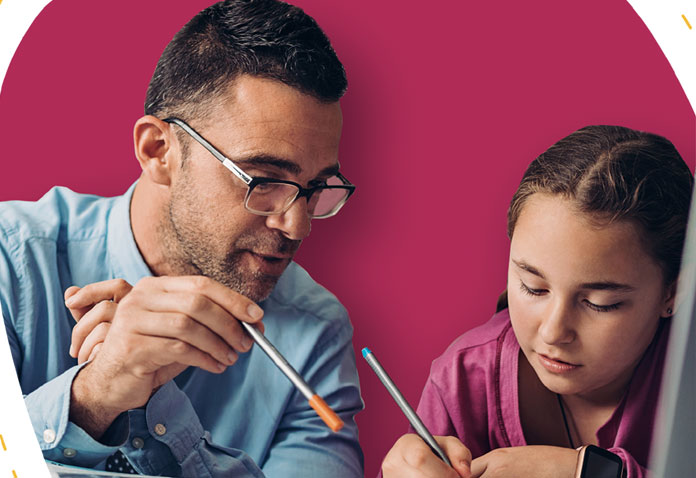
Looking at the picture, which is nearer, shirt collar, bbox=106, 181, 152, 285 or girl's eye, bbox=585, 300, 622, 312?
girl's eye, bbox=585, 300, 622, 312

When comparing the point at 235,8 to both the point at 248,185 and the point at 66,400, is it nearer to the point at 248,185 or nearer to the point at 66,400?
the point at 248,185

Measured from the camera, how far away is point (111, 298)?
690 millimetres

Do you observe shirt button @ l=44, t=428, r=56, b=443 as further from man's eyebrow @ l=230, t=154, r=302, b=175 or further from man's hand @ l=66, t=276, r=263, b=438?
man's eyebrow @ l=230, t=154, r=302, b=175

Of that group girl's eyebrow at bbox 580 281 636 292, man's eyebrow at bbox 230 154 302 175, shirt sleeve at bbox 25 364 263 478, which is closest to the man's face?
man's eyebrow at bbox 230 154 302 175

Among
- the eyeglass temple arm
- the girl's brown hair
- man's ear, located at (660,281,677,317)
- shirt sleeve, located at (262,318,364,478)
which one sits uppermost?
the girl's brown hair

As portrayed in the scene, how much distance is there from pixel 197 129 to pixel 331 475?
0.32 metres

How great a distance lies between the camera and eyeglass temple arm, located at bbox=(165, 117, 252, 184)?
652 mm

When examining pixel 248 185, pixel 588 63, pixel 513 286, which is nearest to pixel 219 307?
pixel 248 185

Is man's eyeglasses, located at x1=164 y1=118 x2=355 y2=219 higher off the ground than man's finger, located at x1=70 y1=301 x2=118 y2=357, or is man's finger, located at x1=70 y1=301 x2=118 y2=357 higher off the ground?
man's eyeglasses, located at x1=164 y1=118 x2=355 y2=219

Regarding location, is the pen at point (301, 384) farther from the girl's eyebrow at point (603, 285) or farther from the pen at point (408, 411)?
the girl's eyebrow at point (603, 285)

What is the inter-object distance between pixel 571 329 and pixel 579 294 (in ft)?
0.09

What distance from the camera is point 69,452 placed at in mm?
666

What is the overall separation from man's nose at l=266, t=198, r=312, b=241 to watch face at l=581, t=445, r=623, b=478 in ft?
0.91

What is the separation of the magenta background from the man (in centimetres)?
3
